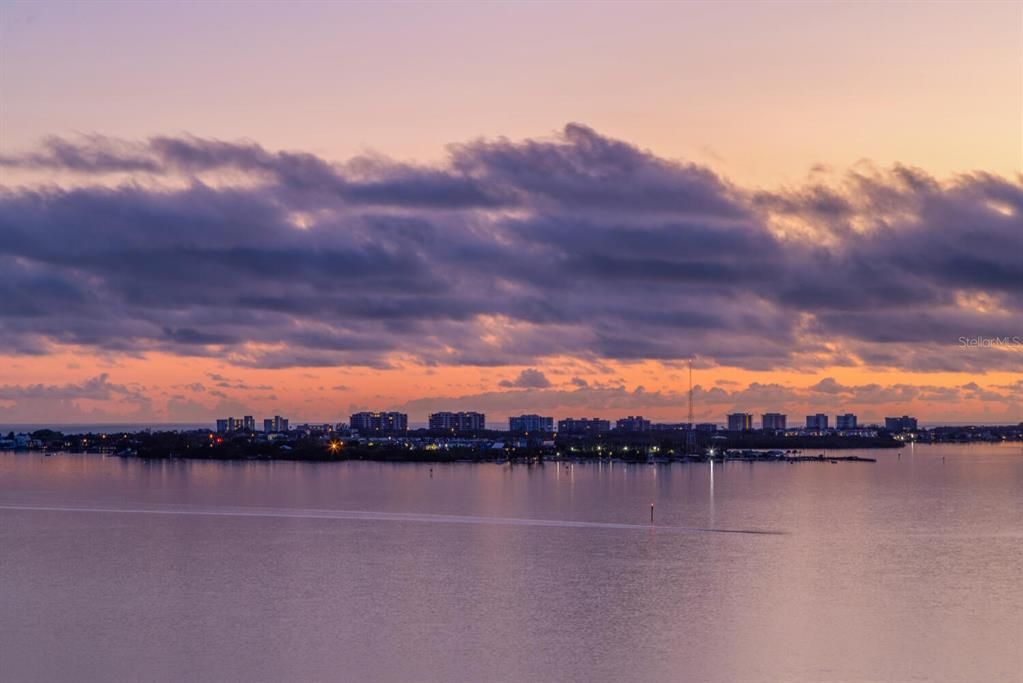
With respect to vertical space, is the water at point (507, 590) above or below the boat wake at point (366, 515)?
below

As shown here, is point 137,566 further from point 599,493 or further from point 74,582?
point 599,493

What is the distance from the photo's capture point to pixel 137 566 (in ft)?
136

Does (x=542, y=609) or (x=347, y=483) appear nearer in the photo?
(x=542, y=609)

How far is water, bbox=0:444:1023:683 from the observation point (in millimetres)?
27188

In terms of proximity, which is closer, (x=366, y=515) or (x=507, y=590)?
(x=507, y=590)

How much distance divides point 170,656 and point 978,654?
19.8 m

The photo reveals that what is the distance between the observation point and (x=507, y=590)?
1427 inches

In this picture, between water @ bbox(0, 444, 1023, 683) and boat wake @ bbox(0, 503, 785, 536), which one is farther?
boat wake @ bbox(0, 503, 785, 536)

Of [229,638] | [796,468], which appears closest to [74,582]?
[229,638]

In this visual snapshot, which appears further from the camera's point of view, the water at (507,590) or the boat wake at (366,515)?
the boat wake at (366,515)

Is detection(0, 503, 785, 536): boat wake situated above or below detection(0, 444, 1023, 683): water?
above

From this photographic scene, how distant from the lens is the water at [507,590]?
89.2ft

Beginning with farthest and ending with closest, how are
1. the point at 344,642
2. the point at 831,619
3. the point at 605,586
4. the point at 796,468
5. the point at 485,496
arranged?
the point at 796,468 → the point at 485,496 → the point at 605,586 → the point at 831,619 → the point at 344,642

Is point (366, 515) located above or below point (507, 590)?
above
